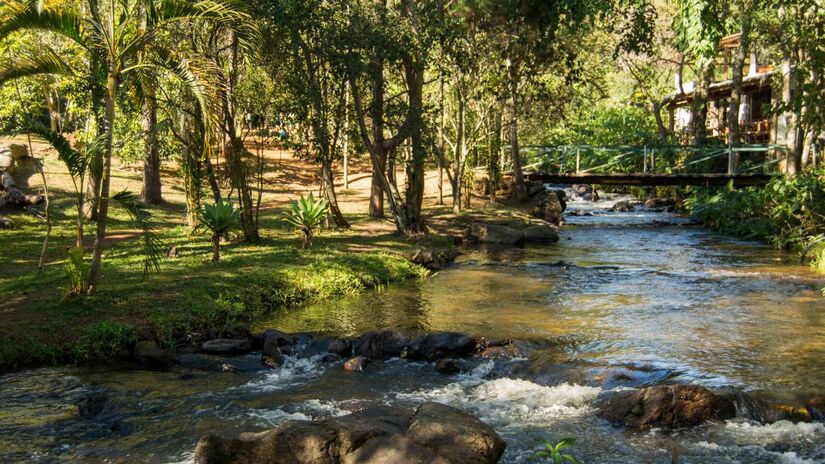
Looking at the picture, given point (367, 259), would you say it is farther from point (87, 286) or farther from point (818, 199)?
point (818, 199)

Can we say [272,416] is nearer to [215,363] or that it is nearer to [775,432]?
[215,363]

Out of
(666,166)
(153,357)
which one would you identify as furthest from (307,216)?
(666,166)

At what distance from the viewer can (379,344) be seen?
10250 millimetres

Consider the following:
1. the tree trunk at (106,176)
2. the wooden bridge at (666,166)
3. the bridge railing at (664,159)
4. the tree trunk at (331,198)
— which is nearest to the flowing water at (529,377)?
the tree trunk at (106,176)

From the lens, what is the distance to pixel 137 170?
30.2m

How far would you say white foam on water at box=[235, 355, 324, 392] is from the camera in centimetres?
890

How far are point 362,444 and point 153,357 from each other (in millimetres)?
4618

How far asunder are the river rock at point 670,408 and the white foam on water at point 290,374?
11.2 feet

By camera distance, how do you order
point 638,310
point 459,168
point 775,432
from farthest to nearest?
point 459,168, point 638,310, point 775,432

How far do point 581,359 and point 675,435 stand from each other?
2.49 metres

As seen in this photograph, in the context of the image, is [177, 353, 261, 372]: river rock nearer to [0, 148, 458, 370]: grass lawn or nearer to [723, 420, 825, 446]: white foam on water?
[0, 148, 458, 370]: grass lawn

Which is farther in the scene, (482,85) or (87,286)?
(482,85)

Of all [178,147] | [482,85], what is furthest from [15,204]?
[482,85]

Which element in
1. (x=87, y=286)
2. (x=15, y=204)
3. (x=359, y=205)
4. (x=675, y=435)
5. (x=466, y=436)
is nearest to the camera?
(x=466, y=436)
